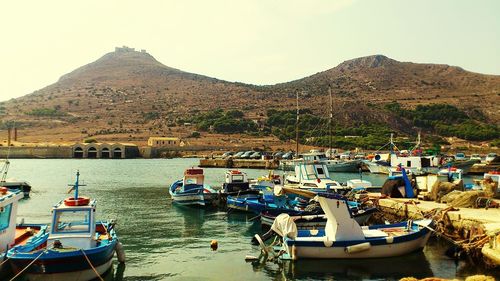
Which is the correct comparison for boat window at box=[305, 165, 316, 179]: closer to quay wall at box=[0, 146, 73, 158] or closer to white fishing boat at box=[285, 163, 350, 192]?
white fishing boat at box=[285, 163, 350, 192]

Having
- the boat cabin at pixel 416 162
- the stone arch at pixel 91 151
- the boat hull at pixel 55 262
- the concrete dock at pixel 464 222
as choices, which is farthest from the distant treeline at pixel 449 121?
the boat hull at pixel 55 262

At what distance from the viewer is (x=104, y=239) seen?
17609 millimetres

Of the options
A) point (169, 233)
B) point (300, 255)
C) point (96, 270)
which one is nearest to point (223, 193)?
point (169, 233)

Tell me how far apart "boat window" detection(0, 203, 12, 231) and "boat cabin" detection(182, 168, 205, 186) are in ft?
64.5

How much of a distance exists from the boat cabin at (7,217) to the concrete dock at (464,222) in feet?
52.6

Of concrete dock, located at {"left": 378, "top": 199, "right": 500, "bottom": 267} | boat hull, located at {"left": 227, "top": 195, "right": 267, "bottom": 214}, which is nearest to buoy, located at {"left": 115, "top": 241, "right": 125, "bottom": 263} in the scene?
boat hull, located at {"left": 227, "top": 195, "right": 267, "bottom": 214}

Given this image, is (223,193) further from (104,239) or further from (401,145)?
(401,145)

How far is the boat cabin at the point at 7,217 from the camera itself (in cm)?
1557

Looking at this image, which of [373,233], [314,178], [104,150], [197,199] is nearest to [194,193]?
[197,199]

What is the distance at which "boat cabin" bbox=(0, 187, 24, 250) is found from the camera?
51.1ft

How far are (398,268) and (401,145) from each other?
103 meters

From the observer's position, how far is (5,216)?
15.8m

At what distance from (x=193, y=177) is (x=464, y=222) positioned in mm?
19808

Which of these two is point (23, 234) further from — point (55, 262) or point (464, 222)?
point (464, 222)
